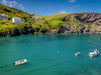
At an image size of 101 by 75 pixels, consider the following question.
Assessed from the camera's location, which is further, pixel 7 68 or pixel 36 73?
pixel 7 68

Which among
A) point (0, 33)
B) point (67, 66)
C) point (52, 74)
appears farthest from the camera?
point (0, 33)

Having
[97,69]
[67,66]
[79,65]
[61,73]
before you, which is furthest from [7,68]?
[97,69]

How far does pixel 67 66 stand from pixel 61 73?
839cm

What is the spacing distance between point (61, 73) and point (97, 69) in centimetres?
1812

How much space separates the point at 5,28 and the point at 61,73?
461ft

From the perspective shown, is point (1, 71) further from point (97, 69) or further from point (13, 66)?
point (97, 69)

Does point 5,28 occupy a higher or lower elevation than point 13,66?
higher

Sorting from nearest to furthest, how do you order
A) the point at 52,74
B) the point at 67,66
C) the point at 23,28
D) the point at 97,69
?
the point at 52,74 → the point at 97,69 → the point at 67,66 → the point at 23,28

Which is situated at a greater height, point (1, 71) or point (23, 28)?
point (23, 28)

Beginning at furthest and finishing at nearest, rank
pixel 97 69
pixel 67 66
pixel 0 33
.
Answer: pixel 0 33
pixel 67 66
pixel 97 69

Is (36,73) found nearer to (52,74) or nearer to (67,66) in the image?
(52,74)

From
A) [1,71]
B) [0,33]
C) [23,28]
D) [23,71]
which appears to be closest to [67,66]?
[23,71]

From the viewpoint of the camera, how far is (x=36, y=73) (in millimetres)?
44031

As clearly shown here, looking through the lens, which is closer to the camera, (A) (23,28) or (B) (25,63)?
(B) (25,63)
